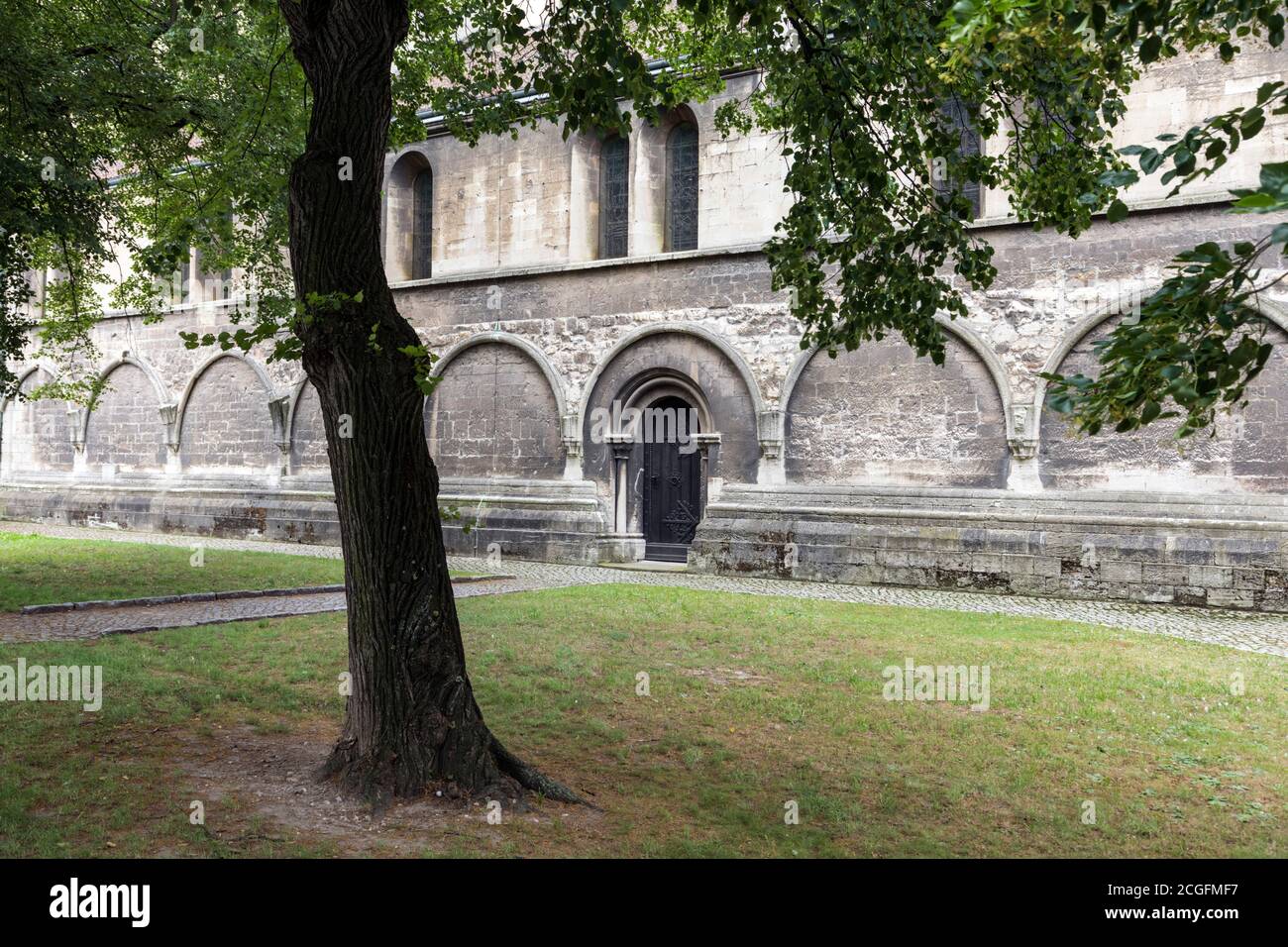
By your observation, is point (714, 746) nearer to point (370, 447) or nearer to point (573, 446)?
point (370, 447)

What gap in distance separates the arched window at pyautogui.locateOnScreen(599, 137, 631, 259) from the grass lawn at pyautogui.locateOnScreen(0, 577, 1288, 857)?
9.76 m

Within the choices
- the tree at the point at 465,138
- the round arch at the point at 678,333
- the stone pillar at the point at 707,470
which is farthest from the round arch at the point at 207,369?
the tree at the point at 465,138

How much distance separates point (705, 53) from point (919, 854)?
319 inches

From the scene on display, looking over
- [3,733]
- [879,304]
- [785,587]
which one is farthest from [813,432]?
[3,733]

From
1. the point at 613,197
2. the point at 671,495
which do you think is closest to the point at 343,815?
the point at 671,495

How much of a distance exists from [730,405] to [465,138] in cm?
765

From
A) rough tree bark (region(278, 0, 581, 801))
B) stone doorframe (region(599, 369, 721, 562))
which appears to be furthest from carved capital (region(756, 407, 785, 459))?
rough tree bark (region(278, 0, 581, 801))

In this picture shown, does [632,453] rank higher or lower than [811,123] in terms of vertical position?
lower

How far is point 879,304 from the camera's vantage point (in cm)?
657

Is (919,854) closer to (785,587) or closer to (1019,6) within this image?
(1019,6)

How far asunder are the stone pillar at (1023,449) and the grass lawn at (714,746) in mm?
4155

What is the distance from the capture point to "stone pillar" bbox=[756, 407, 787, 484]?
15578 millimetres

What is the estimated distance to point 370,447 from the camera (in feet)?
16.0

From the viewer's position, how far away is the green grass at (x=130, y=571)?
11.4 meters
